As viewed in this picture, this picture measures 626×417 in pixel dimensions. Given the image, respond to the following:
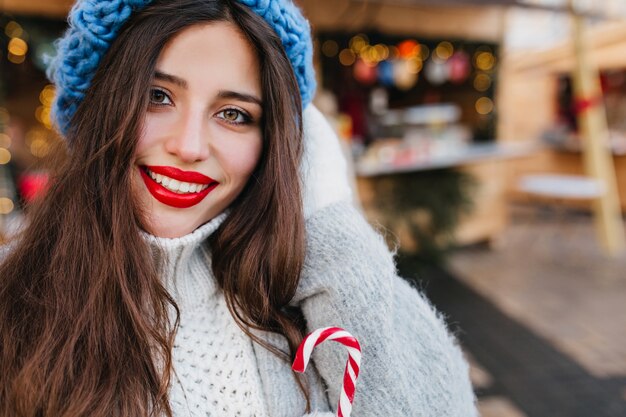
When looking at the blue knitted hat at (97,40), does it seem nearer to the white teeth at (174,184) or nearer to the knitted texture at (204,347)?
the white teeth at (174,184)

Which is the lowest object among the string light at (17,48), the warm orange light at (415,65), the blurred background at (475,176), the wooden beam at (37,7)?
the blurred background at (475,176)

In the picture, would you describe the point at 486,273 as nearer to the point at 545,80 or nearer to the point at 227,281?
the point at 227,281

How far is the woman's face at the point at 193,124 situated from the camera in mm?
1104

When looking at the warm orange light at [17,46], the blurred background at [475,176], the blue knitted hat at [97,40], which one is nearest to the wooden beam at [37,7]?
the blurred background at [475,176]

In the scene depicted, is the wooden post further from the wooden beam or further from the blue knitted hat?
the wooden beam

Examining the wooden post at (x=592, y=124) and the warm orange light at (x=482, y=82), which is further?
the warm orange light at (x=482, y=82)

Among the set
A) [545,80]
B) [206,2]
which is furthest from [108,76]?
[545,80]

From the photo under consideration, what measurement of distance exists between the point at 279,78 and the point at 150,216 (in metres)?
0.45

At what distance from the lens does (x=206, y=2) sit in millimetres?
1121

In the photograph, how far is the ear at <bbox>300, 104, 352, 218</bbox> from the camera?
1.33 meters

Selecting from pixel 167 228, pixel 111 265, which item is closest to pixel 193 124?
pixel 167 228

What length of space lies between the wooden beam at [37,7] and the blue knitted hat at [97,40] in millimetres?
3470

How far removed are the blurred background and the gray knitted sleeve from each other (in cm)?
178

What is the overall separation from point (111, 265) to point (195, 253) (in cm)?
26
